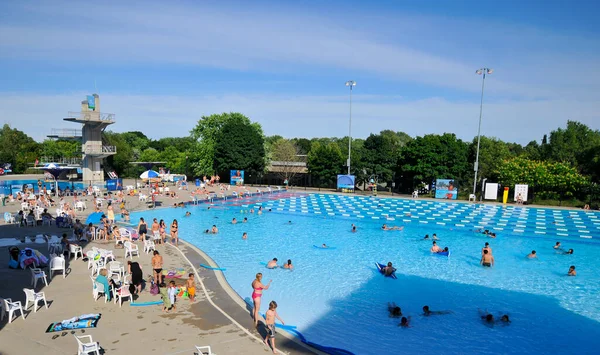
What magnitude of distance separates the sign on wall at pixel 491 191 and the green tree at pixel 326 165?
560 inches

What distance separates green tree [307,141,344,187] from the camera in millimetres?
41406

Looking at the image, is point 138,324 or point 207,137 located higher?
point 207,137

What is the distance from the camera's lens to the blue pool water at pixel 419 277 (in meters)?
9.85

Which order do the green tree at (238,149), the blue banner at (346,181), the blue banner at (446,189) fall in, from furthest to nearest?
the green tree at (238,149), the blue banner at (346,181), the blue banner at (446,189)

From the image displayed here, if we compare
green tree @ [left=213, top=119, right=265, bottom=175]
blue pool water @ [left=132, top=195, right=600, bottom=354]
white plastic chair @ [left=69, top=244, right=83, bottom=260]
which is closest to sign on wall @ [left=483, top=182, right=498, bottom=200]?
blue pool water @ [left=132, top=195, right=600, bottom=354]

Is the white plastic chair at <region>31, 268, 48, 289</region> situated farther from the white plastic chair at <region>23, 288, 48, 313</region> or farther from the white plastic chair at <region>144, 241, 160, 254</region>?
the white plastic chair at <region>144, 241, 160, 254</region>

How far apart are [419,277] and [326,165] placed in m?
27.7

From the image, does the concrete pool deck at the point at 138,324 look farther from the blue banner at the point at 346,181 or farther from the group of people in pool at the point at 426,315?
the blue banner at the point at 346,181

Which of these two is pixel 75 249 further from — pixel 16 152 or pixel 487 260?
pixel 16 152

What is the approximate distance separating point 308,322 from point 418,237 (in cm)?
1305

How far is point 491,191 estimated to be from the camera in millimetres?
33969

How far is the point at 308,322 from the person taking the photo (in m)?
10.3

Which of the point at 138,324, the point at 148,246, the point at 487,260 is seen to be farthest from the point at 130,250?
the point at 487,260

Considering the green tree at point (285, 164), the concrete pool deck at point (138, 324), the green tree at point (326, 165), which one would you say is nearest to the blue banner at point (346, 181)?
the green tree at point (326, 165)
